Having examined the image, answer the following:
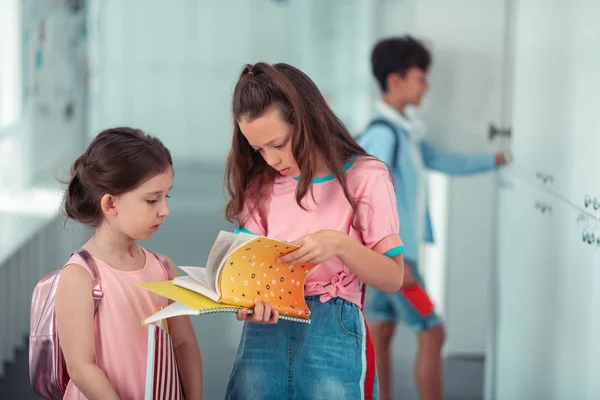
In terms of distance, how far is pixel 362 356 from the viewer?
75.2 inches

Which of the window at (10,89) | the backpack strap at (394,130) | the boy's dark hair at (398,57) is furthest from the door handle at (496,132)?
the window at (10,89)

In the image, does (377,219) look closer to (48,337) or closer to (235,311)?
(235,311)

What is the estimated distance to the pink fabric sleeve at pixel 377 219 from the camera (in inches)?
74.5

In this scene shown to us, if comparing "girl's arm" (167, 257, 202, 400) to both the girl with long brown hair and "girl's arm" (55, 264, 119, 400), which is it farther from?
"girl's arm" (55, 264, 119, 400)

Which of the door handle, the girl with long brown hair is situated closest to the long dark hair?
the girl with long brown hair

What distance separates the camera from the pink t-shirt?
6.23 ft

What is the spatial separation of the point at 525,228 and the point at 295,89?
4.34ft

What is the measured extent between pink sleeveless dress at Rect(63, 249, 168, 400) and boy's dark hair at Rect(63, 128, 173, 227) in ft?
0.39

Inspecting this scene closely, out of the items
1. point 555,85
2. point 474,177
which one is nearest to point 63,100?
point 474,177

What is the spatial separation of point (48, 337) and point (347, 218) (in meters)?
0.64

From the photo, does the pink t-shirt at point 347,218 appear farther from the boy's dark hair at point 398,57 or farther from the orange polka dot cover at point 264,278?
the boy's dark hair at point 398,57

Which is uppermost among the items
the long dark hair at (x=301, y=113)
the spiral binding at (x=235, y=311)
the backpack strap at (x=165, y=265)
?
the long dark hair at (x=301, y=113)

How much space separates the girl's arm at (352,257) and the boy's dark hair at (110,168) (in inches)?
13.3

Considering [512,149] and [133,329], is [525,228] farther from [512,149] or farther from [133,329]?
[133,329]
